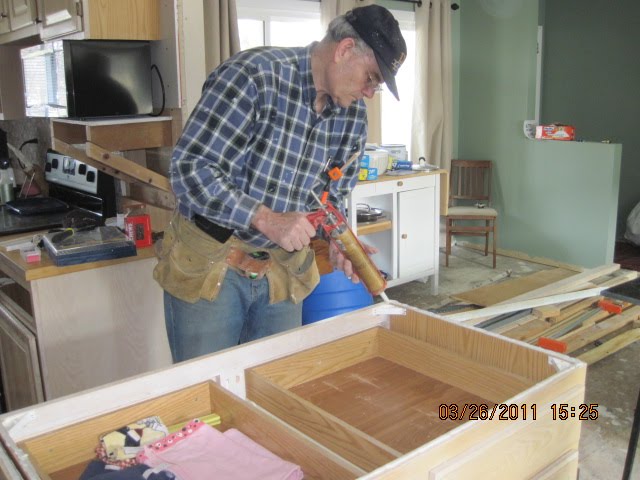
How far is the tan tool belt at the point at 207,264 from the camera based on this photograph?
1.55 metres

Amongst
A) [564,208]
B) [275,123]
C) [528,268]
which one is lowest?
[528,268]

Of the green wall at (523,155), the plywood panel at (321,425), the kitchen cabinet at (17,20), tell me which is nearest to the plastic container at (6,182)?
the kitchen cabinet at (17,20)

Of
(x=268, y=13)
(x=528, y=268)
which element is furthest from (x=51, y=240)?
(x=528, y=268)

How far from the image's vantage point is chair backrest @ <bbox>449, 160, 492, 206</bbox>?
5242 millimetres

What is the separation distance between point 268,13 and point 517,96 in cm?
221

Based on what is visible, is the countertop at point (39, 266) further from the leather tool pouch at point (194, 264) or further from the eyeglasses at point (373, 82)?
the eyeglasses at point (373, 82)

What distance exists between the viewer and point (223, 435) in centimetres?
108

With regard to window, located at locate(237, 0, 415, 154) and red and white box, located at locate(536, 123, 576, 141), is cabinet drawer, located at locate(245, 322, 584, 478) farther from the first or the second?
red and white box, located at locate(536, 123, 576, 141)

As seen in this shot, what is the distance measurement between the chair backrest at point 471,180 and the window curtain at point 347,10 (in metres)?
0.92

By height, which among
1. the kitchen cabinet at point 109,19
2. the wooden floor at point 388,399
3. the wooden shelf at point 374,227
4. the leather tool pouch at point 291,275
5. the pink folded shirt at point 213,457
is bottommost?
the wooden shelf at point 374,227

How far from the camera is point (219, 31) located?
3.64m

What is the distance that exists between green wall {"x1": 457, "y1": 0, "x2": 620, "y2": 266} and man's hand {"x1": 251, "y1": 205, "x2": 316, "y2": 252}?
12.6 ft

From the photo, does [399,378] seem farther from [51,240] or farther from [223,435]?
[51,240]

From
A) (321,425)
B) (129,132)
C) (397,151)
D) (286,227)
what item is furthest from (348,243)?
(397,151)
